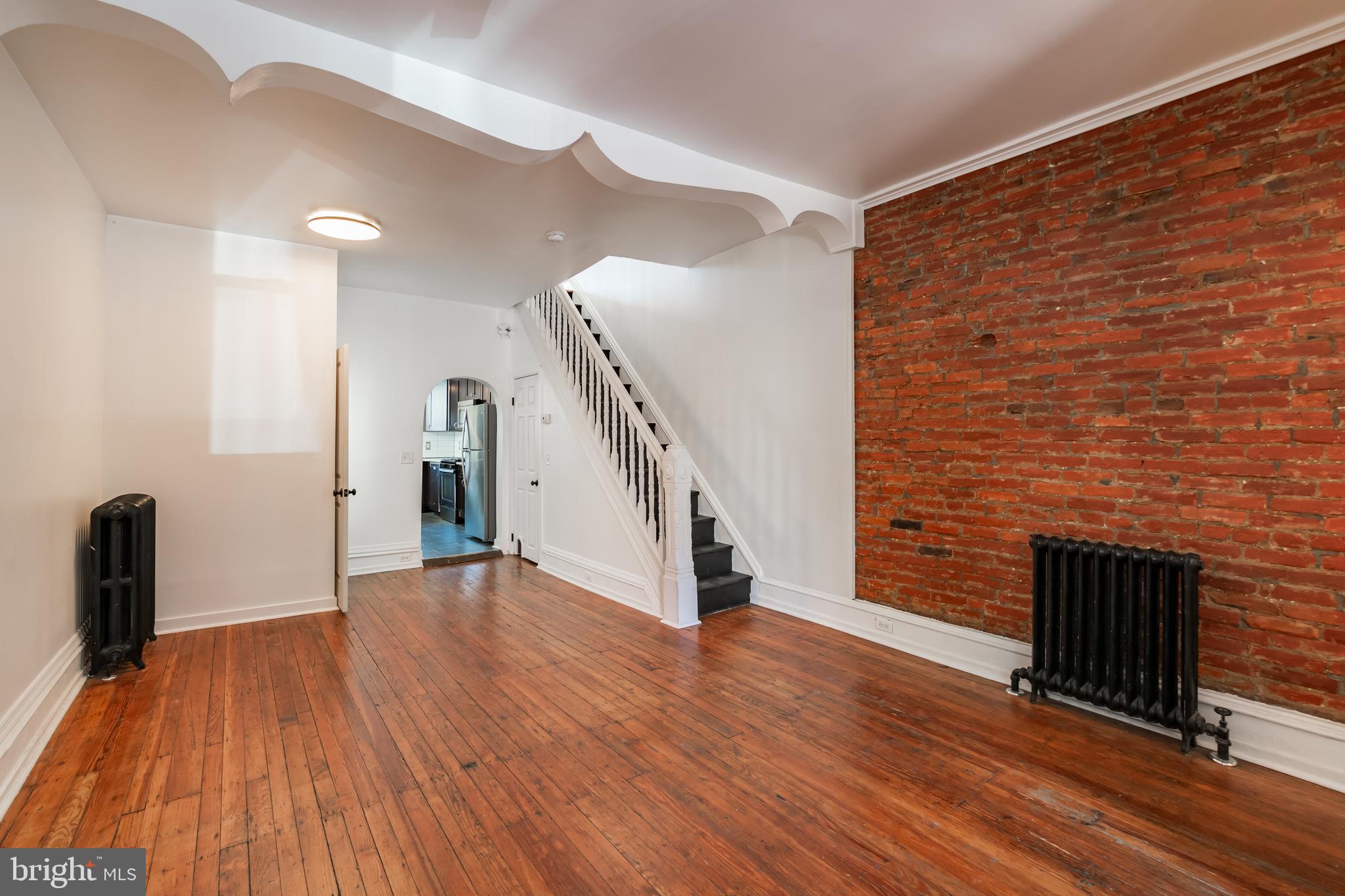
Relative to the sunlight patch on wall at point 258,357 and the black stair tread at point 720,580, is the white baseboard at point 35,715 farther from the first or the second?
the black stair tread at point 720,580

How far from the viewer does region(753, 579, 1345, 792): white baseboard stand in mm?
2508

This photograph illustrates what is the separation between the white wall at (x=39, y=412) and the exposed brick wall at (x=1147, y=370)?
15.0 feet

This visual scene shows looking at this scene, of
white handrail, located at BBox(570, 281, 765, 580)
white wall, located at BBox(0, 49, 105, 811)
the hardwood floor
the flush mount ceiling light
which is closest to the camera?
the hardwood floor

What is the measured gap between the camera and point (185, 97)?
9.05 feet

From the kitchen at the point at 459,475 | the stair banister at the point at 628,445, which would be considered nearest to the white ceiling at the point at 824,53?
the stair banister at the point at 628,445

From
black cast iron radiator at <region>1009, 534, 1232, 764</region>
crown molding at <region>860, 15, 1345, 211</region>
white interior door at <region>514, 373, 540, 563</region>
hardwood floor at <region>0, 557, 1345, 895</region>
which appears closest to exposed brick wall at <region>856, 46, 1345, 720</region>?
crown molding at <region>860, 15, 1345, 211</region>

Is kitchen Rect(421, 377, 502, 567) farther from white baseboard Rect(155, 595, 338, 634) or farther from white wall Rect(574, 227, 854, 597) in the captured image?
white wall Rect(574, 227, 854, 597)

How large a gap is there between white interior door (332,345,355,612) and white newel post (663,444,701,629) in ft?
8.61

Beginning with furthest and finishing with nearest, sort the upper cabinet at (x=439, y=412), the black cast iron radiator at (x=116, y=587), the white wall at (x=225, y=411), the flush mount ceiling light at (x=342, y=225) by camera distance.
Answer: the upper cabinet at (x=439, y=412) < the white wall at (x=225, y=411) < the flush mount ceiling light at (x=342, y=225) < the black cast iron radiator at (x=116, y=587)

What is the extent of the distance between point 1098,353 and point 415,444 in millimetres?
6230

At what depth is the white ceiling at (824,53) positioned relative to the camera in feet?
7.63

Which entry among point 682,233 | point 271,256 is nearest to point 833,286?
point 682,233

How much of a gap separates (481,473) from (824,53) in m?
6.48

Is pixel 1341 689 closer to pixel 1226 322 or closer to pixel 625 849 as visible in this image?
pixel 1226 322
